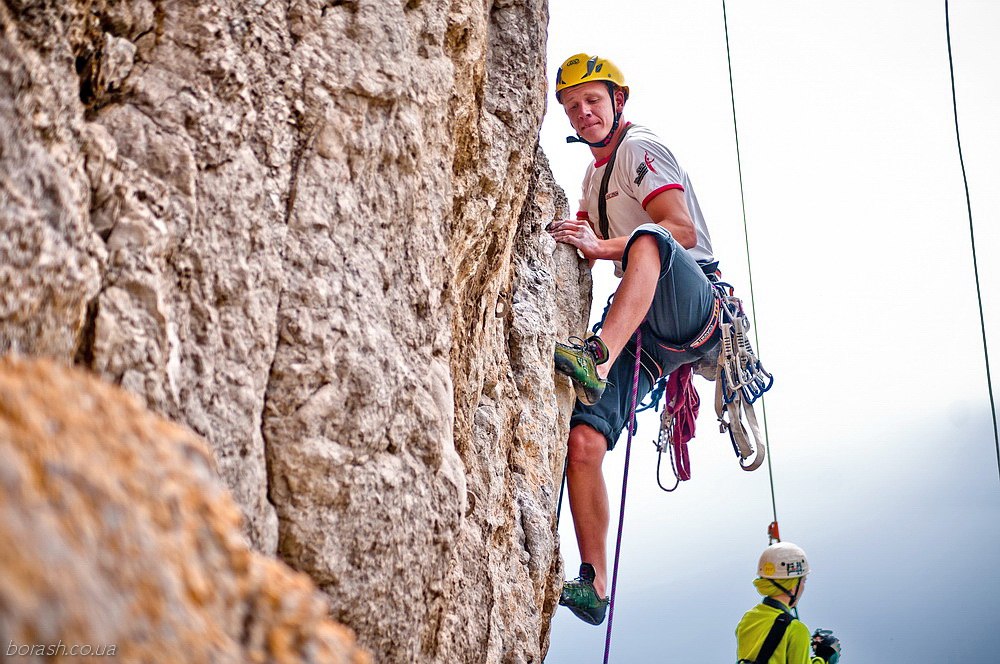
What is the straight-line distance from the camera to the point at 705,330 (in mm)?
4422

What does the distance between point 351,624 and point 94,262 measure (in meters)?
1.01

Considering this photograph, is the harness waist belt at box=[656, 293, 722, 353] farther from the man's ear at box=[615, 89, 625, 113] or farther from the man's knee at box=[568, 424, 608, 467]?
the man's ear at box=[615, 89, 625, 113]

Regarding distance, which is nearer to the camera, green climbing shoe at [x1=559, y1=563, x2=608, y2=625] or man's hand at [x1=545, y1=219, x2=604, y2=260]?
green climbing shoe at [x1=559, y1=563, x2=608, y2=625]

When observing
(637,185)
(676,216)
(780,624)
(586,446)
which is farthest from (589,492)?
(780,624)

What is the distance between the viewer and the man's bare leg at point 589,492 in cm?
398

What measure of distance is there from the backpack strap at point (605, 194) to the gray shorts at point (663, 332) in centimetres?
55

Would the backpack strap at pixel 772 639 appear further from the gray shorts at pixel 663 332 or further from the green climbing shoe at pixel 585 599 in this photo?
the gray shorts at pixel 663 332

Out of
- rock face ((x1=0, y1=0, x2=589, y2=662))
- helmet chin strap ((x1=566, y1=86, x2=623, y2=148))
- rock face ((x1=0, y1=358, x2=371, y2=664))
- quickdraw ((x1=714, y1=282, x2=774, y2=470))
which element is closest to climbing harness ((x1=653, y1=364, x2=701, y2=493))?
quickdraw ((x1=714, y1=282, x2=774, y2=470))

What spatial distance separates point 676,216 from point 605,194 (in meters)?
0.41

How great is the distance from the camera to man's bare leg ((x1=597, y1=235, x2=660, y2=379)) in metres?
3.93

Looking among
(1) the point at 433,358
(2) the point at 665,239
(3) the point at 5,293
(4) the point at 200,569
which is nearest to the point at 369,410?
(1) the point at 433,358

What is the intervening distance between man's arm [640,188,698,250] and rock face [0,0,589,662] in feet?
5.23

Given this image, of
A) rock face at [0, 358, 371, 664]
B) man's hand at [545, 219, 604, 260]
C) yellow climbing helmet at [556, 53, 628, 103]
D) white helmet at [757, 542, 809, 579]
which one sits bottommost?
white helmet at [757, 542, 809, 579]

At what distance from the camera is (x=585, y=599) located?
3844mm
